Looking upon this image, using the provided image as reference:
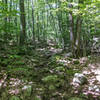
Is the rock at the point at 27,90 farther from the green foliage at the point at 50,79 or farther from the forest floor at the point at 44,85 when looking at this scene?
the green foliage at the point at 50,79

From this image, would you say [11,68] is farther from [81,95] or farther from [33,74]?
[81,95]

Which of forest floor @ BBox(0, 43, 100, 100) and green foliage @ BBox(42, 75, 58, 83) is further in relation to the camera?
green foliage @ BBox(42, 75, 58, 83)

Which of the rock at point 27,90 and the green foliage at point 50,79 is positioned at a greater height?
the rock at point 27,90

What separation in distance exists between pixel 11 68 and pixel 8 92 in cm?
181

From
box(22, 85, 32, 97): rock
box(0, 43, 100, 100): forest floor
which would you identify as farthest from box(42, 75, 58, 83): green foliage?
box(22, 85, 32, 97): rock

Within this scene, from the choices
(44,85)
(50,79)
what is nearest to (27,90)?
(44,85)

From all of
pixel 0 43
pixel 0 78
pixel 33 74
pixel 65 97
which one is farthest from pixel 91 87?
pixel 0 43

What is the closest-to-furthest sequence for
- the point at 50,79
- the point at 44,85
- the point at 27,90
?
the point at 27,90, the point at 44,85, the point at 50,79

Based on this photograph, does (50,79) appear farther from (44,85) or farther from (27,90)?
(27,90)

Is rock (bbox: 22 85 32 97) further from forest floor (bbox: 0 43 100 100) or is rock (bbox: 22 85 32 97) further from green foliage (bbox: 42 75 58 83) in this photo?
green foliage (bbox: 42 75 58 83)

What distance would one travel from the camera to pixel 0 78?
4.56 m

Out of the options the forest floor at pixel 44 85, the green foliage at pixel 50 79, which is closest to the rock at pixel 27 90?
the forest floor at pixel 44 85

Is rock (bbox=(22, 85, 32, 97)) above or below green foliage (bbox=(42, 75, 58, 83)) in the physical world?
above

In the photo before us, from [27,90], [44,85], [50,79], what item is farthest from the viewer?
[50,79]
